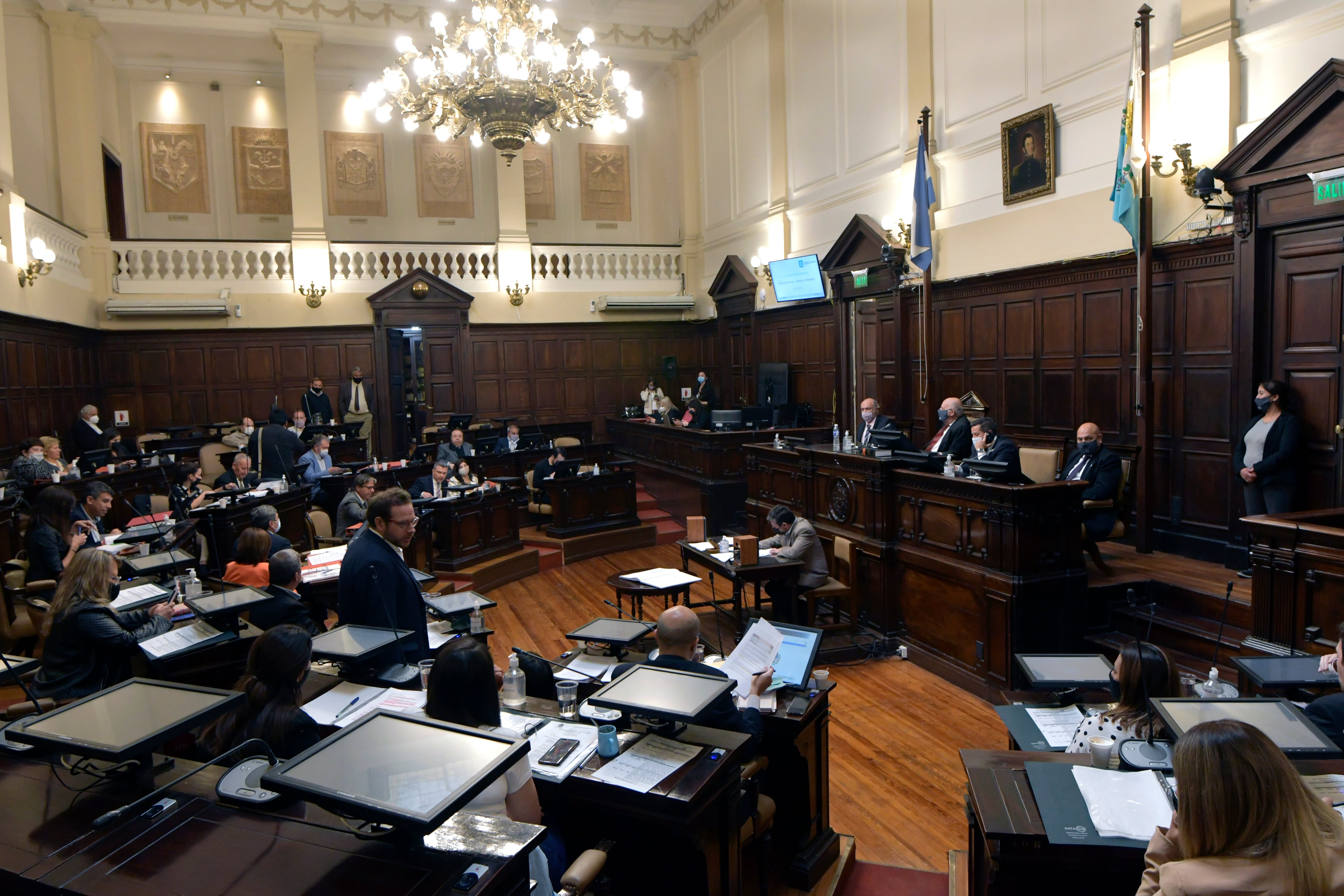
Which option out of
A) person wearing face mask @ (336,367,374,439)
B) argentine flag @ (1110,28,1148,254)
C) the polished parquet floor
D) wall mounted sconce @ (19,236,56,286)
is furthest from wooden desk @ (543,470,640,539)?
wall mounted sconce @ (19,236,56,286)

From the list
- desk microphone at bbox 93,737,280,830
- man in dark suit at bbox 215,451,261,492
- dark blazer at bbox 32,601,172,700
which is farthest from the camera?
man in dark suit at bbox 215,451,261,492

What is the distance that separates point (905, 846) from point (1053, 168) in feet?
20.9

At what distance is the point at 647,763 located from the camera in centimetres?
251

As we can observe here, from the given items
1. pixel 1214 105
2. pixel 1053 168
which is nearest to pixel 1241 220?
pixel 1214 105

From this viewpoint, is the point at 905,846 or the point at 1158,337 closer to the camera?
the point at 905,846

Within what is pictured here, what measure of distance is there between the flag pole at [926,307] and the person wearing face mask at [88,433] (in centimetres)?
983

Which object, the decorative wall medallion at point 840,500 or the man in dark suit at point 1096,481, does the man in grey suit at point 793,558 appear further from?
the man in dark suit at point 1096,481

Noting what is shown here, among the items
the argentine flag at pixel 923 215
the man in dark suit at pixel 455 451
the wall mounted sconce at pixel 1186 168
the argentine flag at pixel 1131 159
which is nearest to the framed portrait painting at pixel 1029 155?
the argentine flag at pixel 923 215

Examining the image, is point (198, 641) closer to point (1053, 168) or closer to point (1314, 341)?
point (1314, 341)

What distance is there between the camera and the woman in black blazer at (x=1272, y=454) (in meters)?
5.61

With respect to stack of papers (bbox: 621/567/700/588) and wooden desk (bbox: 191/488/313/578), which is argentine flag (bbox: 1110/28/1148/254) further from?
wooden desk (bbox: 191/488/313/578)

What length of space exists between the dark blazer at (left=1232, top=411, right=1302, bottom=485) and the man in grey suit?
3.00 m

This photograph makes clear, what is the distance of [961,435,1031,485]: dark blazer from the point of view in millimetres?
5449

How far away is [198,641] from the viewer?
3742 millimetres
